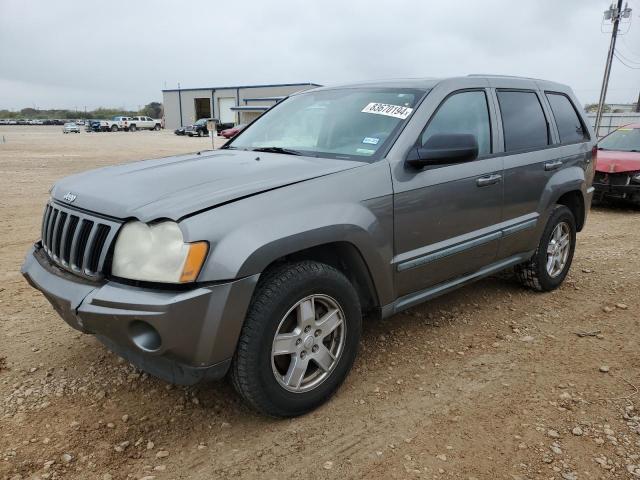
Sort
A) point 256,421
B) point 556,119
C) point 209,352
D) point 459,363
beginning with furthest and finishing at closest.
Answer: point 556,119 < point 459,363 < point 256,421 < point 209,352

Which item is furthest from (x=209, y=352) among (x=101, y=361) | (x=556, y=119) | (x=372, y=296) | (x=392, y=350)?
(x=556, y=119)

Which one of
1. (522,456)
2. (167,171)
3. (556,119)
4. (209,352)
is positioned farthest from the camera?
(556,119)

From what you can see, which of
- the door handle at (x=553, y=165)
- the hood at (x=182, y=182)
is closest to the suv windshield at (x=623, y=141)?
the door handle at (x=553, y=165)

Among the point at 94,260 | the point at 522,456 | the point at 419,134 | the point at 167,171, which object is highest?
the point at 419,134

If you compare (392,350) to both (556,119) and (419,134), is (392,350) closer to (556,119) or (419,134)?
(419,134)

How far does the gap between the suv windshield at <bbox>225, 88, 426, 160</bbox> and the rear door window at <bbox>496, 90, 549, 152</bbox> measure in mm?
924

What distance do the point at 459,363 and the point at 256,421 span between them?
1.42 meters

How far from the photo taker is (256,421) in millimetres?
2760

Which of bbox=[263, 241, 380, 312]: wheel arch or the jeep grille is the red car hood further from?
the jeep grille

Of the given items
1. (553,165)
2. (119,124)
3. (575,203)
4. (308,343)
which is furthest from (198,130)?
(308,343)

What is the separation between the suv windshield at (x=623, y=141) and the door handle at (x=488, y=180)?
722cm

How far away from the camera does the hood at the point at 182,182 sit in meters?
2.38

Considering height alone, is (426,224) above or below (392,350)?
above

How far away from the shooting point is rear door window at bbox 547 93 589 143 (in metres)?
4.47
